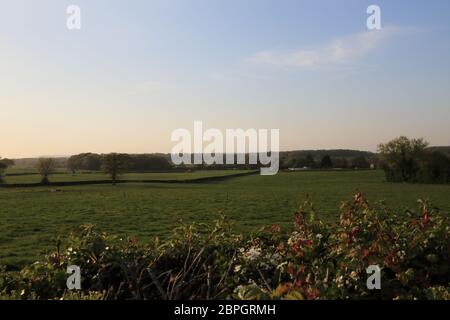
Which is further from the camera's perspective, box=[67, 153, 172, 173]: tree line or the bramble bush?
box=[67, 153, 172, 173]: tree line

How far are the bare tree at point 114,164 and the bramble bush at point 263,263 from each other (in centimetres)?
7355

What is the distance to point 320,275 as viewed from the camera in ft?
12.1

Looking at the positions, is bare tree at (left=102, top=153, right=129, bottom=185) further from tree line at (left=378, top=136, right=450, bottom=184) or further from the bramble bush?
the bramble bush

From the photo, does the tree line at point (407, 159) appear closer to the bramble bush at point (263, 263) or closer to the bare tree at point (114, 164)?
the bare tree at point (114, 164)

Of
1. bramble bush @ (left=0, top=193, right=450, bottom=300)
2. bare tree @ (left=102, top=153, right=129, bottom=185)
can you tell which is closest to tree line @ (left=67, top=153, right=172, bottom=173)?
bare tree @ (left=102, top=153, right=129, bottom=185)

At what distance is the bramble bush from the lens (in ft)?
11.6

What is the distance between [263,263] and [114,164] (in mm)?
74548

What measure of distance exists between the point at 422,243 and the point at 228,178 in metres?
90.0

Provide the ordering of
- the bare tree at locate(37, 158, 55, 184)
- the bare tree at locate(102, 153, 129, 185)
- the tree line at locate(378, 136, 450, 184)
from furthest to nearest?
the tree line at locate(378, 136, 450, 184), the bare tree at locate(37, 158, 55, 184), the bare tree at locate(102, 153, 129, 185)

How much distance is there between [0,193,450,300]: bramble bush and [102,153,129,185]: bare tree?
2896 inches

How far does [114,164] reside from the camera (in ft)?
250
